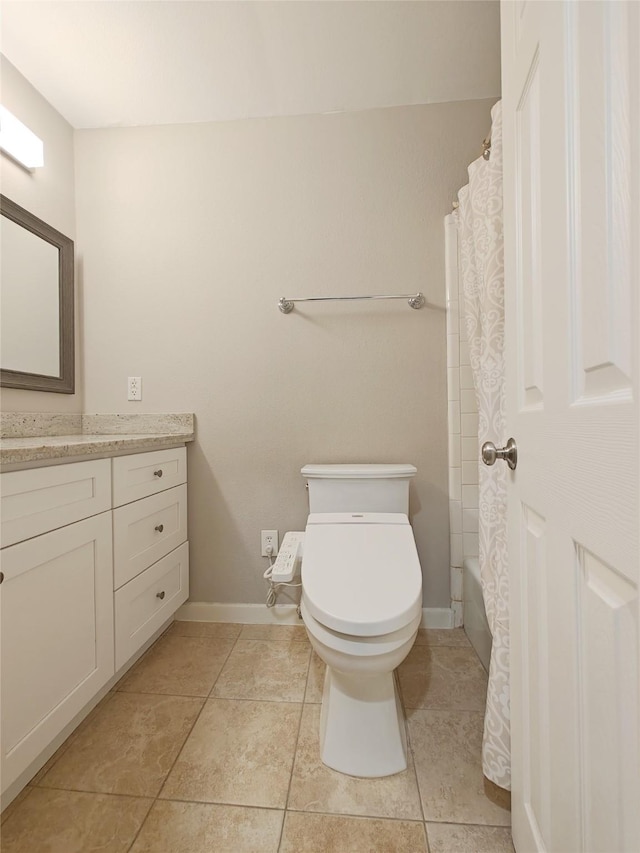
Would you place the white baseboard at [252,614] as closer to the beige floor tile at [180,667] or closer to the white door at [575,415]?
the beige floor tile at [180,667]

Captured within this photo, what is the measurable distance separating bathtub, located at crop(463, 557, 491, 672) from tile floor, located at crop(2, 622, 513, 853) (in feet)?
0.27

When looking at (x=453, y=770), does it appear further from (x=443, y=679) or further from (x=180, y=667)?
(x=180, y=667)

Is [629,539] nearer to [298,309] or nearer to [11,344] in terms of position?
[298,309]

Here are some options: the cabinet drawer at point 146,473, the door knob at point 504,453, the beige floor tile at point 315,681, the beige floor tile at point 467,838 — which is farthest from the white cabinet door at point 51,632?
the door knob at point 504,453

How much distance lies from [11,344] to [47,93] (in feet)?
3.49

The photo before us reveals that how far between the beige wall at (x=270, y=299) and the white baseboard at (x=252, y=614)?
0.04 m

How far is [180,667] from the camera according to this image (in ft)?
5.00

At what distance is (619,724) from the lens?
1.38 feet

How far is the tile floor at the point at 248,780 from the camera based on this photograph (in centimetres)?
90

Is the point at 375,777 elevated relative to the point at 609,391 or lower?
lower

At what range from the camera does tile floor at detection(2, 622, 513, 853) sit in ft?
2.94

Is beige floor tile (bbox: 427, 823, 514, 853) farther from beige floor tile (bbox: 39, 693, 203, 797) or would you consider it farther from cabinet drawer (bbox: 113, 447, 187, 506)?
cabinet drawer (bbox: 113, 447, 187, 506)

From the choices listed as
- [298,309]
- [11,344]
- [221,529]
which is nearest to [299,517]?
[221,529]

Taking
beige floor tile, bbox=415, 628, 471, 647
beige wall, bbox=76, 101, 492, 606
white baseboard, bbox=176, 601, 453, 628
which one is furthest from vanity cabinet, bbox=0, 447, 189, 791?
beige floor tile, bbox=415, 628, 471, 647
